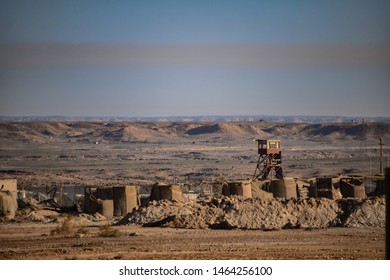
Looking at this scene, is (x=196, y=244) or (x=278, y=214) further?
(x=278, y=214)

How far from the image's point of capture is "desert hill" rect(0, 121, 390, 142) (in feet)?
388

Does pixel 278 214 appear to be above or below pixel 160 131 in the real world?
below

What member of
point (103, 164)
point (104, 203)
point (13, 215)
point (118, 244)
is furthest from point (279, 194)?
point (103, 164)

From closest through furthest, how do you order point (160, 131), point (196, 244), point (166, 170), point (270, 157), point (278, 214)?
point (196, 244) < point (278, 214) < point (270, 157) < point (166, 170) < point (160, 131)

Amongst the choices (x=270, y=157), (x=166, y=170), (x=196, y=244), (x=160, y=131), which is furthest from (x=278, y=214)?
(x=160, y=131)

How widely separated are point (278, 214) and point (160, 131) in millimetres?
106822

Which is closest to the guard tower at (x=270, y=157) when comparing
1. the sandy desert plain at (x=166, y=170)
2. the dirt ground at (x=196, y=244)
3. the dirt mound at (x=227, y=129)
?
the sandy desert plain at (x=166, y=170)

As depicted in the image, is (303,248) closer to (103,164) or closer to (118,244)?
(118,244)

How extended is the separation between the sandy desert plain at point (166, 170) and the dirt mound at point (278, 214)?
53 centimetres

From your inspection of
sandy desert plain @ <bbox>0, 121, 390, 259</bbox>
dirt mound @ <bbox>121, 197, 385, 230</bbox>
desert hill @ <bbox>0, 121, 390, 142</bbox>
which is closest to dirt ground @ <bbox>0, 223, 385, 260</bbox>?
sandy desert plain @ <bbox>0, 121, 390, 259</bbox>

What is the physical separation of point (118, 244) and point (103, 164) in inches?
2177

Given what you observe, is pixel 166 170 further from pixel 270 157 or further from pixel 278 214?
pixel 278 214

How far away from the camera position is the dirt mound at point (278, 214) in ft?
94.6

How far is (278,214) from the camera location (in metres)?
29.2
